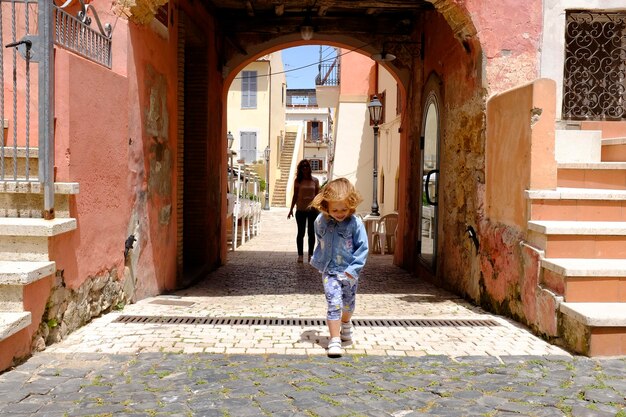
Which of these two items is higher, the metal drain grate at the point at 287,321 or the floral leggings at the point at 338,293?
the floral leggings at the point at 338,293

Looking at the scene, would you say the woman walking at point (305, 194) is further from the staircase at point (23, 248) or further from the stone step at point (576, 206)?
the staircase at point (23, 248)

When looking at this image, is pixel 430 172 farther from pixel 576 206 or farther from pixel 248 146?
pixel 248 146

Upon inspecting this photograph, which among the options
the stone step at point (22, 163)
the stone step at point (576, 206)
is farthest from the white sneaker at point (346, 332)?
the stone step at point (22, 163)

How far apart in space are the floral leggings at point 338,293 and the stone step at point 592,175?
2.46 m

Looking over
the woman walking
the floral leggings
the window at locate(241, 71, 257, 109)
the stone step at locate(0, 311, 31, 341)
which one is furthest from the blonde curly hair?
the window at locate(241, 71, 257, 109)

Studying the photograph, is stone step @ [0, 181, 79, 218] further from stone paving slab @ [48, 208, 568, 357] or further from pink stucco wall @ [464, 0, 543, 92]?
pink stucco wall @ [464, 0, 543, 92]

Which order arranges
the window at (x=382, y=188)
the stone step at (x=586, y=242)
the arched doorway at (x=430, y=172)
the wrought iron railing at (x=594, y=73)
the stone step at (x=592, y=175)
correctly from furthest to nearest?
the window at (x=382, y=188) → the arched doorway at (x=430, y=172) → the wrought iron railing at (x=594, y=73) → the stone step at (x=592, y=175) → the stone step at (x=586, y=242)

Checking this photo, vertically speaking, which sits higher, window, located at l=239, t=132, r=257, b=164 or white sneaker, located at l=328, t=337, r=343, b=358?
window, located at l=239, t=132, r=257, b=164

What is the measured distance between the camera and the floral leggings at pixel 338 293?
164 inches

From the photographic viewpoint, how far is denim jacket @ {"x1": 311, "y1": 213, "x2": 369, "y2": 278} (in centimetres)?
425

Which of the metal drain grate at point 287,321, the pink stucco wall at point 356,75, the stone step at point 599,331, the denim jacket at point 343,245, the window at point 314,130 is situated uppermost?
the window at point 314,130

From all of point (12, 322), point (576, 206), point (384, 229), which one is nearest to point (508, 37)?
point (576, 206)

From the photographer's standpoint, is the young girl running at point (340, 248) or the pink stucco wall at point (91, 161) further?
the pink stucco wall at point (91, 161)

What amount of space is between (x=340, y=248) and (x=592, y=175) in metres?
2.72
